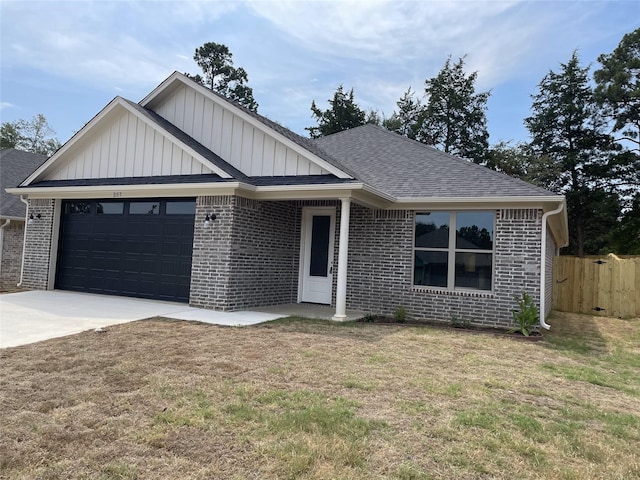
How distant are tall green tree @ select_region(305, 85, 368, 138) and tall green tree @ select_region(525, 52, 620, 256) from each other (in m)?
12.0

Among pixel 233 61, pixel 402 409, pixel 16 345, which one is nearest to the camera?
pixel 402 409

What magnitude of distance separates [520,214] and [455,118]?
23.6m

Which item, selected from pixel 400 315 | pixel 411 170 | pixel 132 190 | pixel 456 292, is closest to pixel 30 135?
pixel 132 190

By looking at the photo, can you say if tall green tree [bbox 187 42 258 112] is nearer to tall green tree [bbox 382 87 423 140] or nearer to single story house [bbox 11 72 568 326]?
tall green tree [bbox 382 87 423 140]

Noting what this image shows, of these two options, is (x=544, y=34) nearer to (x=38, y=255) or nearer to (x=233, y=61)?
(x=38, y=255)

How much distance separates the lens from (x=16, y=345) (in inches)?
233

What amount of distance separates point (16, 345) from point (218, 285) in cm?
413

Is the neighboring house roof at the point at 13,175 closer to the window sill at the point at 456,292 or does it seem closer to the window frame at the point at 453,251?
the window sill at the point at 456,292

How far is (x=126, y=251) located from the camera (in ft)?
36.8

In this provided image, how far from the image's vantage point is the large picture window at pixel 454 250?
9.60 metres

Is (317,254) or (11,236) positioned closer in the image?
(317,254)

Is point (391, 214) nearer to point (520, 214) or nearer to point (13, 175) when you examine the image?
point (520, 214)

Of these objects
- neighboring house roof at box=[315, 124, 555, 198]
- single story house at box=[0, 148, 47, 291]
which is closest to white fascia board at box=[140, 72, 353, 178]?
neighboring house roof at box=[315, 124, 555, 198]

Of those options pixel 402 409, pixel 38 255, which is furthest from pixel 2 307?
pixel 402 409
